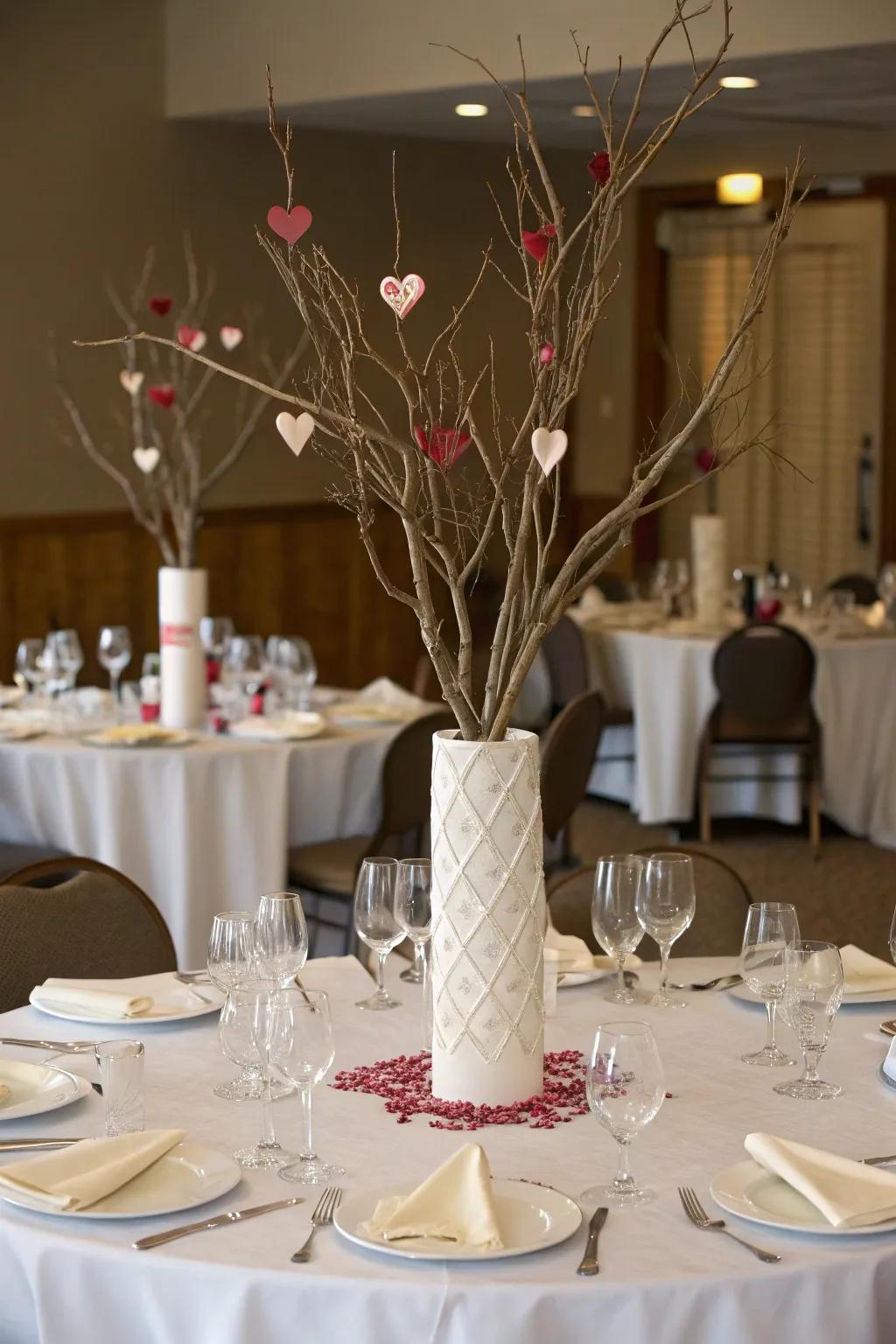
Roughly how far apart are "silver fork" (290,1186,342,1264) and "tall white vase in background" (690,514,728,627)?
5.44 metres

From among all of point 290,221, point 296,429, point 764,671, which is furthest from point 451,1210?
point 764,671

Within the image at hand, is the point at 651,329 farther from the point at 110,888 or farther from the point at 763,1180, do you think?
the point at 763,1180

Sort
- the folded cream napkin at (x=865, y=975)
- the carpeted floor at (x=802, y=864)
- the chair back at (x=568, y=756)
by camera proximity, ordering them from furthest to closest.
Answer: the carpeted floor at (x=802, y=864) → the chair back at (x=568, y=756) → the folded cream napkin at (x=865, y=975)

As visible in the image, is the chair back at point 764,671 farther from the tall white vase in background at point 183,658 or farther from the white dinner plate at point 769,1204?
the white dinner plate at point 769,1204

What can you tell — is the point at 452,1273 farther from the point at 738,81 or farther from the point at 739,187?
the point at 739,187

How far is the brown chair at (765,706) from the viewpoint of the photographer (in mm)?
6473

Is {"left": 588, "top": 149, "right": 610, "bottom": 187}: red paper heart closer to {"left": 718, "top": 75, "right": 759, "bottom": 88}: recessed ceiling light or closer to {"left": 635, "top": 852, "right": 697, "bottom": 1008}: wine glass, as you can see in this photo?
{"left": 635, "top": 852, "right": 697, "bottom": 1008}: wine glass

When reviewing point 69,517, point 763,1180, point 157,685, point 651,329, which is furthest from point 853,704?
point 763,1180

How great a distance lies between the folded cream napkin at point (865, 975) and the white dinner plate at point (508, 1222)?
0.82 m

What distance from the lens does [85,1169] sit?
5.85ft

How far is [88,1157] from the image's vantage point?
70.7 inches

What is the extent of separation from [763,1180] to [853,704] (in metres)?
5.16

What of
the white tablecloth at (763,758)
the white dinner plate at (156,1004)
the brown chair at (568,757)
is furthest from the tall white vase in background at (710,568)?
the white dinner plate at (156,1004)

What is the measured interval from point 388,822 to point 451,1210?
2.73 metres
